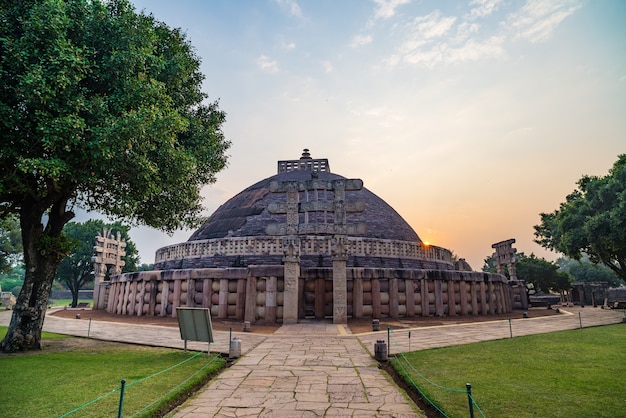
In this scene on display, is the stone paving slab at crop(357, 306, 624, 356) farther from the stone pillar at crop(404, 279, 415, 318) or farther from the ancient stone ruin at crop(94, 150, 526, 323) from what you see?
the ancient stone ruin at crop(94, 150, 526, 323)

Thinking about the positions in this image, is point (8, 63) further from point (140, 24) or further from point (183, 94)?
point (183, 94)

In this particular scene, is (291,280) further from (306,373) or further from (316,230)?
(306,373)

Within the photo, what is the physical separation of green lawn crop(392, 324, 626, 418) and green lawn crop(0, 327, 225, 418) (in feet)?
12.4

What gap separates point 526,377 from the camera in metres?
5.56

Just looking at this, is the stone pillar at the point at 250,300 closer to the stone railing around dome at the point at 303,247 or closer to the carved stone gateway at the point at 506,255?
the stone railing around dome at the point at 303,247

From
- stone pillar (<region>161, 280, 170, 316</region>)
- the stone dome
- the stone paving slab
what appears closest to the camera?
the stone paving slab

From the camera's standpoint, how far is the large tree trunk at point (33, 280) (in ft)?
27.5

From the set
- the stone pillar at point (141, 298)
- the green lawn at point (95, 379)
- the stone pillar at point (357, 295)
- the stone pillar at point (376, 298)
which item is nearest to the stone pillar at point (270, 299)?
the stone pillar at point (357, 295)

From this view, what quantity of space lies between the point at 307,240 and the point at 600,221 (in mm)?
18396

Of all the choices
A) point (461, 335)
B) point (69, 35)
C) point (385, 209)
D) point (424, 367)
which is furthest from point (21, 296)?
point (385, 209)

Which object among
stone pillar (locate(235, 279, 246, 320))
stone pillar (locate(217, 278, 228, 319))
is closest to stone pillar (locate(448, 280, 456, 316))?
stone pillar (locate(235, 279, 246, 320))

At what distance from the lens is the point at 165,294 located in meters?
16.9

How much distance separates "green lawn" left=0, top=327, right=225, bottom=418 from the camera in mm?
4324

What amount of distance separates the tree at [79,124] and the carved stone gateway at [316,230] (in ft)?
16.3
